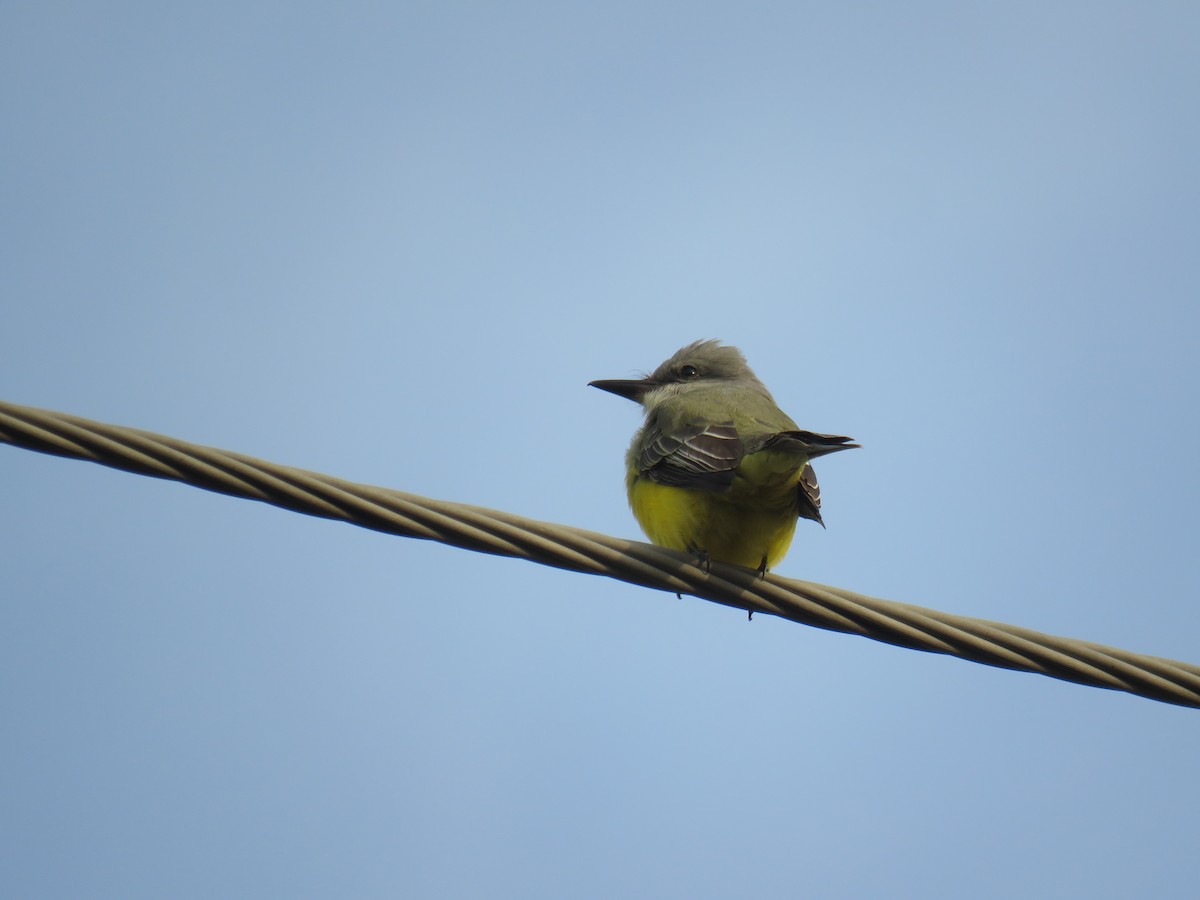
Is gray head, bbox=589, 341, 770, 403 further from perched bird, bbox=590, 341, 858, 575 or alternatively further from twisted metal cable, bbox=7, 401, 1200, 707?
twisted metal cable, bbox=7, 401, 1200, 707

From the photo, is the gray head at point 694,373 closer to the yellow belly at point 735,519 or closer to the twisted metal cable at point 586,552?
the yellow belly at point 735,519

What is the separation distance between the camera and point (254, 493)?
2.68 m

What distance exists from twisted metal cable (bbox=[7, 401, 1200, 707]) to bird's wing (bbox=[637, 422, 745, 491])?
113 cm

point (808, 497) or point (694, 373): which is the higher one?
point (694, 373)

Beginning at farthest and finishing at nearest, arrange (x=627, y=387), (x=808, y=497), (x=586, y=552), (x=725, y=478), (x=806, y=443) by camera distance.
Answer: (x=627, y=387)
(x=808, y=497)
(x=725, y=478)
(x=806, y=443)
(x=586, y=552)

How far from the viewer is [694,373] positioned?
24.7 ft

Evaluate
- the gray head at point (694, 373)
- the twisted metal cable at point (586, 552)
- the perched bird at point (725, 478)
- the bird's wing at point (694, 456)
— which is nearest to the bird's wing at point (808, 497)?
the perched bird at point (725, 478)

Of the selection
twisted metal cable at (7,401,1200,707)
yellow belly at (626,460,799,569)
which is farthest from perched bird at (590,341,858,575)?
twisted metal cable at (7,401,1200,707)

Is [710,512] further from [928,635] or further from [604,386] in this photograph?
[604,386]

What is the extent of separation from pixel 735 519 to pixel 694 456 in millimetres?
315

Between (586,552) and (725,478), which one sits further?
(725,478)

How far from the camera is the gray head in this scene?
7.42 meters

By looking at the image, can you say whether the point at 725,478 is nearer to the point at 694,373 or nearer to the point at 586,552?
the point at 586,552

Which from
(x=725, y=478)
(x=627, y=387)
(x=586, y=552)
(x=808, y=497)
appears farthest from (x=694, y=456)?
(x=627, y=387)
